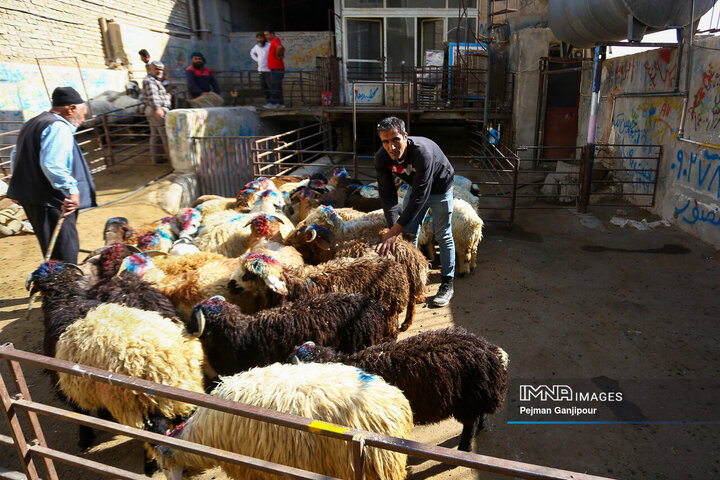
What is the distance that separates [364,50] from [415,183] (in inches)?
508

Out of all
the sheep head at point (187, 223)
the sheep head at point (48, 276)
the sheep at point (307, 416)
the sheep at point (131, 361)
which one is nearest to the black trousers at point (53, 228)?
the sheep head at point (48, 276)

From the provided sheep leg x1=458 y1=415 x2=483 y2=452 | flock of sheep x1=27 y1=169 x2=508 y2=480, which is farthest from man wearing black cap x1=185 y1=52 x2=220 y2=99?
sheep leg x1=458 y1=415 x2=483 y2=452

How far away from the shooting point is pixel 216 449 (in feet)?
5.78

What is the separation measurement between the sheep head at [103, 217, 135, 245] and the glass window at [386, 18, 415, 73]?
1211cm

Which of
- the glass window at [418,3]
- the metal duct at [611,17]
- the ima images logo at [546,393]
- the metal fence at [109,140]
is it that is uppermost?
the glass window at [418,3]

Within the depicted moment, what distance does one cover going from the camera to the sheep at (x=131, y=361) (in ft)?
9.30

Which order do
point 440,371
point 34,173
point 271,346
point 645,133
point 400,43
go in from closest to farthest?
1. point 440,371
2. point 271,346
3. point 34,173
4. point 645,133
5. point 400,43

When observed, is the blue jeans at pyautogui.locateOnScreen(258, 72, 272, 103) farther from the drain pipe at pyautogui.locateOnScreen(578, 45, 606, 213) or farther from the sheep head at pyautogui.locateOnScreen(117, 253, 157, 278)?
the sheep head at pyautogui.locateOnScreen(117, 253, 157, 278)

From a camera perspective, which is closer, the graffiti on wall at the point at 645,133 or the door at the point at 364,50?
the graffiti on wall at the point at 645,133

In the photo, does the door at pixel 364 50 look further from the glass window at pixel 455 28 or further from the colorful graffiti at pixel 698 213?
the colorful graffiti at pixel 698 213

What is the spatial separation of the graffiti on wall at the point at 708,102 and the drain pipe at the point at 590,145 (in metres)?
1.39

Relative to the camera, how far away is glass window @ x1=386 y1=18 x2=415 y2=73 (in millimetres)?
15398

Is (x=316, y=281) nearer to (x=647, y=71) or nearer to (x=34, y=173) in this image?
(x=34, y=173)

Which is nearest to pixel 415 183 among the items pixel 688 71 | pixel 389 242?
pixel 389 242
